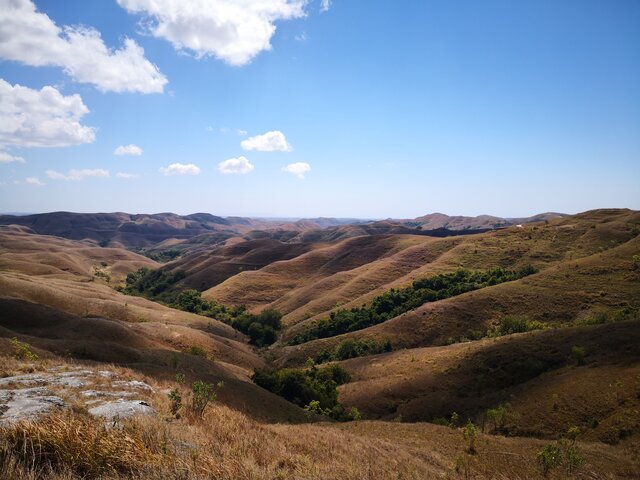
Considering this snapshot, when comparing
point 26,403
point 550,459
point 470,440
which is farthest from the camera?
point 470,440

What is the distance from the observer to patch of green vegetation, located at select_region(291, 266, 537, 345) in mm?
89125

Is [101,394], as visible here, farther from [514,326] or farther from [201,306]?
[201,306]

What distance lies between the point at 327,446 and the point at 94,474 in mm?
10382

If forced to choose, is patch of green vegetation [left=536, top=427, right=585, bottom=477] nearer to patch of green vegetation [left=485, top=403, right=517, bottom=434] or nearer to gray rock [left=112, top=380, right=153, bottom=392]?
patch of green vegetation [left=485, top=403, right=517, bottom=434]

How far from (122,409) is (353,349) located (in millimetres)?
62558

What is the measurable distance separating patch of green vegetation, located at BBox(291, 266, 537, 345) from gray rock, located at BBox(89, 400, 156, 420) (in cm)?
7568

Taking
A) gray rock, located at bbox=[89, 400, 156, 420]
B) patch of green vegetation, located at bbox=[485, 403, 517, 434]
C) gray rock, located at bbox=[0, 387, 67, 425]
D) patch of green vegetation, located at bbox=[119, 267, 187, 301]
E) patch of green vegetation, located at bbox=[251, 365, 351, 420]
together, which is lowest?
patch of green vegetation, located at bbox=[119, 267, 187, 301]

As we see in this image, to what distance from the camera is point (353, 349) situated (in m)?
71.9

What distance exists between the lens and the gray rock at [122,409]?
1234 cm

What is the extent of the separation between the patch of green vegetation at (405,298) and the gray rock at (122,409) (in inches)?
2979

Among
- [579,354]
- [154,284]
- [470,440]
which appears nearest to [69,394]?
[470,440]

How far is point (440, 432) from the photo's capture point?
93.8 feet

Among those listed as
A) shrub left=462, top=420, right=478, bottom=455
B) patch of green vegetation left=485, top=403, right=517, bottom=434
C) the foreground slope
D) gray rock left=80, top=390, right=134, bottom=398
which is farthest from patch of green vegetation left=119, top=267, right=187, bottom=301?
gray rock left=80, top=390, right=134, bottom=398

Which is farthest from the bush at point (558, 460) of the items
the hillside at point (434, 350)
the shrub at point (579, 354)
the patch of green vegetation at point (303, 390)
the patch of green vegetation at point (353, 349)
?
the patch of green vegetation at point (353, 349)
